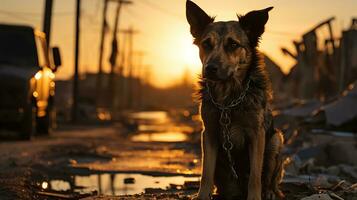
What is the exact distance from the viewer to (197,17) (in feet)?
20.5

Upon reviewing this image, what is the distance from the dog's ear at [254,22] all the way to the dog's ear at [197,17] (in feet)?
1.15

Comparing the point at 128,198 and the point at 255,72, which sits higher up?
the point at 255,72

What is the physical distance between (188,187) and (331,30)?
59.5 feet

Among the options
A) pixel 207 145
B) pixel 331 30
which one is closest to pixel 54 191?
pixel 207 145

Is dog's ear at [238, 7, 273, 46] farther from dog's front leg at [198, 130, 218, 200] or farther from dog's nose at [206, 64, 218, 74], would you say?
dog's front leg at [198, 130, 218, 200]

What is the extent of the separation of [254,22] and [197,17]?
577 mm

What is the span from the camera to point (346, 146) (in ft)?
41.8

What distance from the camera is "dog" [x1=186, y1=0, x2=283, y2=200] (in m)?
5.88


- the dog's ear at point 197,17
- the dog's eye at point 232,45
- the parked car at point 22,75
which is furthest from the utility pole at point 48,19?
the dog's eye at point 232,45

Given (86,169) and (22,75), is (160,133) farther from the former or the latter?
(86,169)

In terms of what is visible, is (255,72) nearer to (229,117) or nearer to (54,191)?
(229,117)

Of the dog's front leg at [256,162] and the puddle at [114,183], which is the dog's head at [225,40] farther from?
the puddle at [114,183]

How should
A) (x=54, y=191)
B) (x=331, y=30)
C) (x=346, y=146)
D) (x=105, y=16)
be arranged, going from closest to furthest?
(x=54, y=191) → (x=346, y=146) → (x=331, y=30) → (x=105, y=16)

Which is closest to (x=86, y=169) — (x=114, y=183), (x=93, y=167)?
(x=93, y=167)
